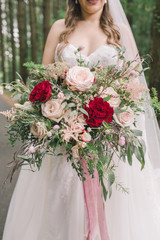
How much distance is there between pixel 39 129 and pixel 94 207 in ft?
2.75

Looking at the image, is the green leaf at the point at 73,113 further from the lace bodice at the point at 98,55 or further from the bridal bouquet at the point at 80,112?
the lace bodice at the point at 98,55

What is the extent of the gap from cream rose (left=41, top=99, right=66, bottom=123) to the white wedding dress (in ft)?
2.11

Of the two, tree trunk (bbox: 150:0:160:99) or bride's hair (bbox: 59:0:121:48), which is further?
tree trunk (bbox: 150:0:160:99)

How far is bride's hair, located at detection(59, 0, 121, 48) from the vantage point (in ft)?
7.88

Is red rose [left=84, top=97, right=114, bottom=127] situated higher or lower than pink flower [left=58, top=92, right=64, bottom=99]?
lower

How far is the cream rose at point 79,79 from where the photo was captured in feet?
4.51

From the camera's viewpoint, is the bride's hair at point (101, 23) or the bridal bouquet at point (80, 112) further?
the bride's hair at point (101, 23)

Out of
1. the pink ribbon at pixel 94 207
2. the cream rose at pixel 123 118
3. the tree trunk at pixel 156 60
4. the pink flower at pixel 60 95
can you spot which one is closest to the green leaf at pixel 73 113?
the pink flower at pixel 60 95

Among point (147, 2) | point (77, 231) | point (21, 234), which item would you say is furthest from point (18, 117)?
point (147, 2)

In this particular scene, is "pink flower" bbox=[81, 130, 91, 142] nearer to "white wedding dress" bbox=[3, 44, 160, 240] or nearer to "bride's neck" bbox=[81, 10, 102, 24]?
"white wedding dress" bbox=[3, 44, 160, 240]

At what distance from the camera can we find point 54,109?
140 cm

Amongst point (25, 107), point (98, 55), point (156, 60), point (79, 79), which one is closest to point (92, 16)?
point (98, 55)

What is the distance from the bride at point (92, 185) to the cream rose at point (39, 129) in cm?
58

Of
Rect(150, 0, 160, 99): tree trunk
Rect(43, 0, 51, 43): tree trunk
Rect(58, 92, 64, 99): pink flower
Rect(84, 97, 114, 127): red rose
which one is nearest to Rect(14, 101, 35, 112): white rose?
Rect(58, 92, 64, 99): pink flower
